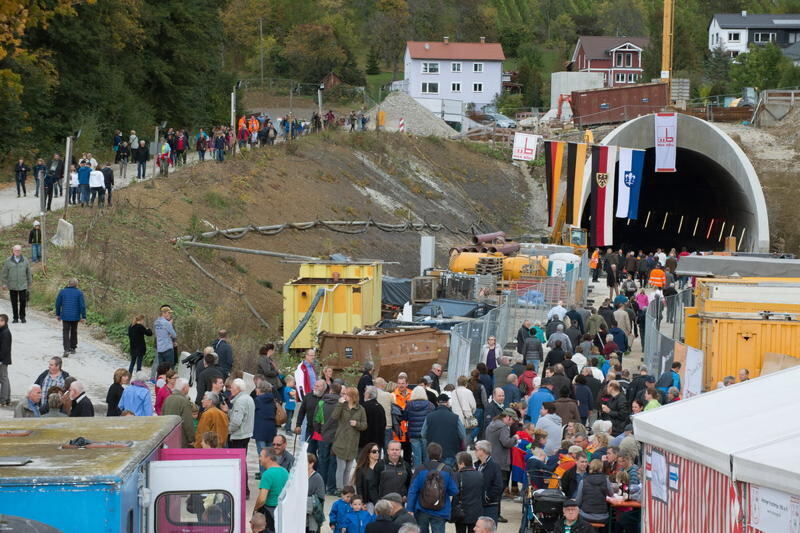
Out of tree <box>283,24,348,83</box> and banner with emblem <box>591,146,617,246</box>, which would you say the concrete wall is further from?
banner with emblem <box>591,146,617,246</box>

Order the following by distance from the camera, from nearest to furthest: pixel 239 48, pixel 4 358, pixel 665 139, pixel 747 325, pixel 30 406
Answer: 1. pixel 30 406
2. pixel 4 358
3. pixel 747 325
4. pixel 665 139
5. pixel 239 48

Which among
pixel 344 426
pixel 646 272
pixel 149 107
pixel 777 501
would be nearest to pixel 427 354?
pixel 344 426

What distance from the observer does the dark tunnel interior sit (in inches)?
2254

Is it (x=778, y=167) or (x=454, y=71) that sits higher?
(x=454, y=71)

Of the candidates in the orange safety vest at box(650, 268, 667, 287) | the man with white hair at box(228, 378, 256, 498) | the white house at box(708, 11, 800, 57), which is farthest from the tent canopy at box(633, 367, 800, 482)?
the white house at box(708, 11, 800, 57)

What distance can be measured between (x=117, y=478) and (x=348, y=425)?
22.3 ft

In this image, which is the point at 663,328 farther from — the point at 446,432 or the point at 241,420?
the point at 241,420

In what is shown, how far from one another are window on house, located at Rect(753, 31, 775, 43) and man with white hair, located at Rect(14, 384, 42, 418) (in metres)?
135

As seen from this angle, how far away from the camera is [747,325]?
77.8ft

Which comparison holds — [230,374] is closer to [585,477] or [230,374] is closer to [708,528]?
[585,477]

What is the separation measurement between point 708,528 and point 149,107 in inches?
1978

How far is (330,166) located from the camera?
5422cm

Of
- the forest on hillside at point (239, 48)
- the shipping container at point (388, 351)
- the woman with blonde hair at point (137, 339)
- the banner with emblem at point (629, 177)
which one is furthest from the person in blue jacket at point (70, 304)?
the banner with emblem at point (629, 177)

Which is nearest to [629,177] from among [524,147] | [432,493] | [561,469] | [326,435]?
[524,147]
